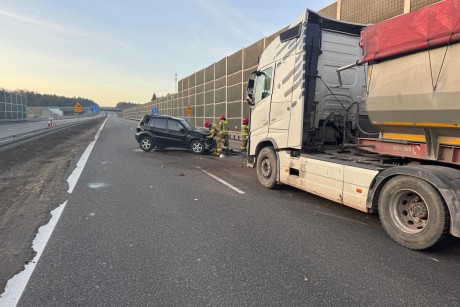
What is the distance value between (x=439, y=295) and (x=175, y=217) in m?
3.69

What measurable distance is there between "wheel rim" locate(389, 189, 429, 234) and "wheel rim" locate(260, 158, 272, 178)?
11.4ft

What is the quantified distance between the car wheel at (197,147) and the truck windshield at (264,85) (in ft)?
23.2

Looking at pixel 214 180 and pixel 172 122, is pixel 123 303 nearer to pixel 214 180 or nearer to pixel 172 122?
pixel 214 180

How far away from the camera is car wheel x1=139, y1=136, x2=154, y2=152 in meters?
15.5

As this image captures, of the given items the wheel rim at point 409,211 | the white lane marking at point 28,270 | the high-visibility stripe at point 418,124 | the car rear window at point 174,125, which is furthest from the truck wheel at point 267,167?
the car rear window at point 174,125

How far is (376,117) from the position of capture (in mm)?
5137

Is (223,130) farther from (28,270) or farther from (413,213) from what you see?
(28,270)

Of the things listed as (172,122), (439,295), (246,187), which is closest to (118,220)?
(246,187)

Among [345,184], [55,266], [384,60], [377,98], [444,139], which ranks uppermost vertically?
[384,60]

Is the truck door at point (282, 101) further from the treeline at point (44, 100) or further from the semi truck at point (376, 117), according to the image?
the treeline at point (44, 100)

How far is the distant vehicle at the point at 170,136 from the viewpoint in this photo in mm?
15320

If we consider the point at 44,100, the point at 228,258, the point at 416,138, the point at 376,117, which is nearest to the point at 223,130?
the point at 376,117

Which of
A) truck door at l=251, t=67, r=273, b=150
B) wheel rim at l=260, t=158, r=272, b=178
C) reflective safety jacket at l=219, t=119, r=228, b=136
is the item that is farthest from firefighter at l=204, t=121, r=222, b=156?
wheel rim at l=260, t=158, r=272, b=178

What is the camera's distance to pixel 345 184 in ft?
18.2
